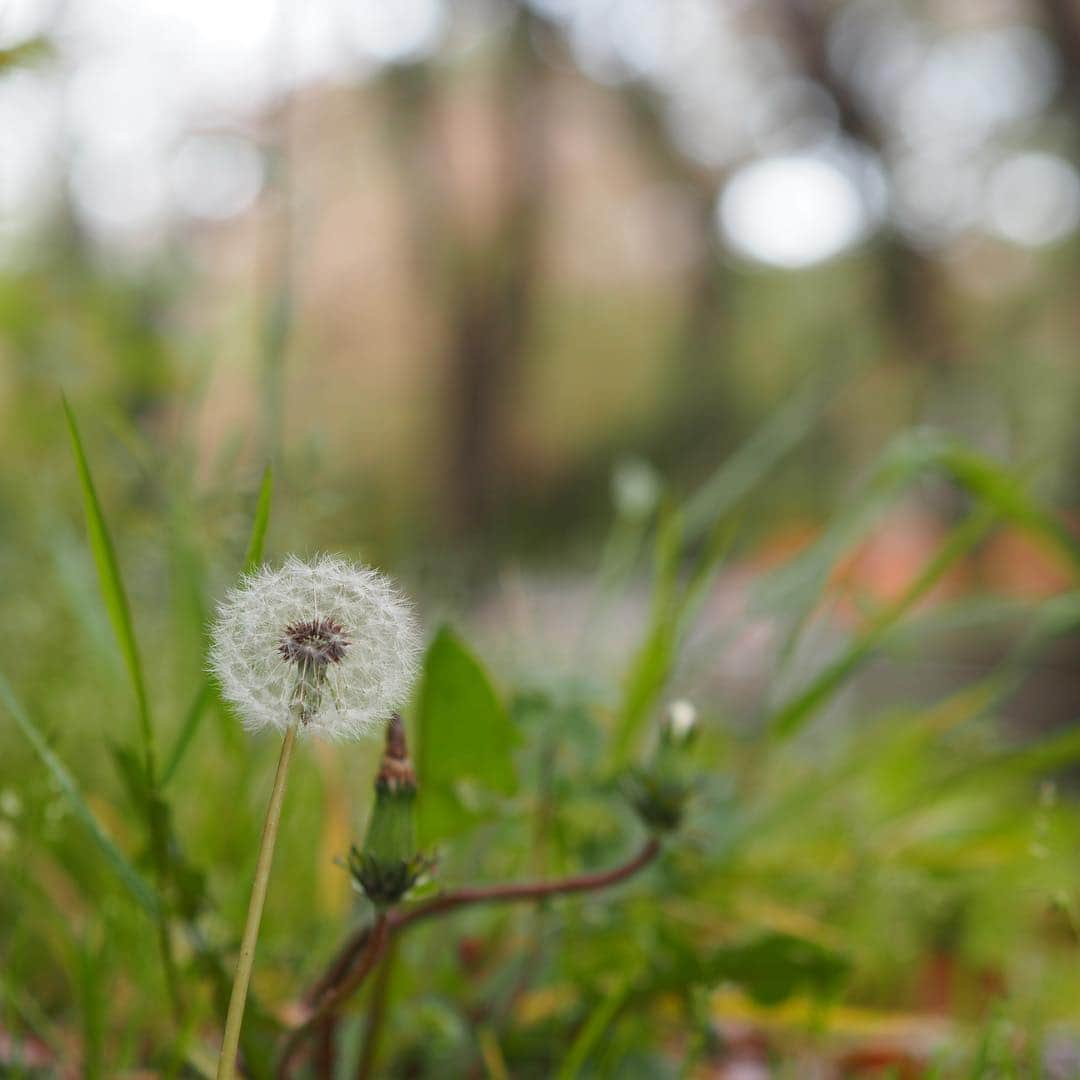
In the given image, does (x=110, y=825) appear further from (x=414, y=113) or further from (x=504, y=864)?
(x=414, y=113)

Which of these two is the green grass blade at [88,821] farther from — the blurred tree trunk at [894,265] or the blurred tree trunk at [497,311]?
the blurred tree trunk at [497,311]

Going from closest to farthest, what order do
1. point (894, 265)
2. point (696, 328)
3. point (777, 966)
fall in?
point (777, 966) < point (894, 265) < point (696, 328)

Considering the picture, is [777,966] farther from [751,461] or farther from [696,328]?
[696,328]

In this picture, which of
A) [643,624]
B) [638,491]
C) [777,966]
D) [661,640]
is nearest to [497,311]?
[643,624]

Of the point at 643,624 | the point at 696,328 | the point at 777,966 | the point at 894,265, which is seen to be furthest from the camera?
the point at 696,328

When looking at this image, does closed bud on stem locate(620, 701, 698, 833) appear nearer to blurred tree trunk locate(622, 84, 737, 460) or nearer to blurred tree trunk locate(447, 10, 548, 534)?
blurred tree trunk locate(447, 10, 548, 534)

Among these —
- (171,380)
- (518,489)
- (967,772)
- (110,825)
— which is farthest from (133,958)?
(518,489)

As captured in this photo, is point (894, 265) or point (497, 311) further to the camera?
point (497, 311)

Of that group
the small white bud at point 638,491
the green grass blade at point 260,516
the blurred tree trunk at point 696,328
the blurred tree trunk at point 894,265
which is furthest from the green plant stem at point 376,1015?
the blurred tree trunk at point 696,328
